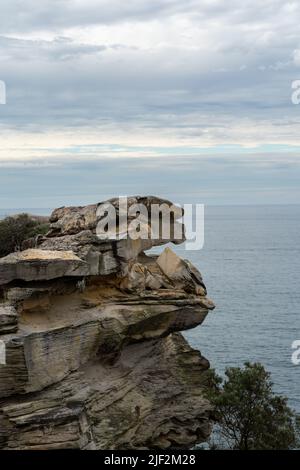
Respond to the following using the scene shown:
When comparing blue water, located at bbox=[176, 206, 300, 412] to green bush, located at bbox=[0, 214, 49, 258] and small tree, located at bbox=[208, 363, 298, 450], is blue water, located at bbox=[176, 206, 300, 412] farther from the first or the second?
green bush, located at bbox=[0, 214, 49, 258]

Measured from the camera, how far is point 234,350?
72625mm

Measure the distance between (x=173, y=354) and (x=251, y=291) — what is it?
80.6 meters

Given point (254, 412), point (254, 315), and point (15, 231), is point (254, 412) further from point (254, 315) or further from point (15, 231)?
point (254, 315)

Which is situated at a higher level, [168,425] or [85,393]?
[85,393]

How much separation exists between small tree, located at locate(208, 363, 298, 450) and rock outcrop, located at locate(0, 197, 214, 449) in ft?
6.00

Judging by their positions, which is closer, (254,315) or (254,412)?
(254,412)

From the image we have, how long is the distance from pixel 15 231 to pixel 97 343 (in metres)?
27.8

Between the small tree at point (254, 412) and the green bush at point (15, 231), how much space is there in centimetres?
2077

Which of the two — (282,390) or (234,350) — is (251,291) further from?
Result: (282,390)

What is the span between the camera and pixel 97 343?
3025cm

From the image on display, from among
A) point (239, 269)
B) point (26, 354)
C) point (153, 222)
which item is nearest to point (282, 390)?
point (153, 222)

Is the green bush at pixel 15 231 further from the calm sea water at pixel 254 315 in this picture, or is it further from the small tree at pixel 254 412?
the small tree at pixel 254 412

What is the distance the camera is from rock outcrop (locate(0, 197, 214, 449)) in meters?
27.4

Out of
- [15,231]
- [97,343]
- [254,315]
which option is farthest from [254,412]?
[254,315]
